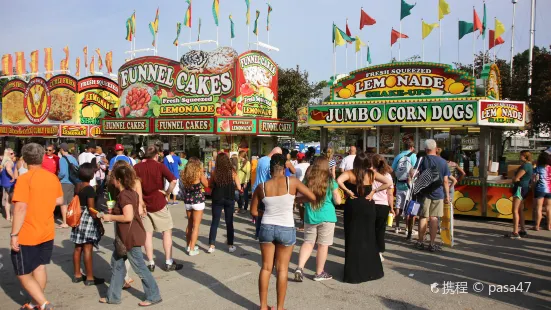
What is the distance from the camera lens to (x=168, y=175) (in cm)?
629

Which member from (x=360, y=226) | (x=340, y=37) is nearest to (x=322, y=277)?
(x=360, y=226)

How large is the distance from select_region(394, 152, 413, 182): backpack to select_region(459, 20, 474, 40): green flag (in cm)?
772

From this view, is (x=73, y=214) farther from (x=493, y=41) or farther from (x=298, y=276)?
(x=493, y=41)

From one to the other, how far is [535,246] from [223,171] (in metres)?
5.75

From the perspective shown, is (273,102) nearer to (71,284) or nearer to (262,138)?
(262,138)

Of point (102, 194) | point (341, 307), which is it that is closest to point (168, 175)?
point (341, 307)

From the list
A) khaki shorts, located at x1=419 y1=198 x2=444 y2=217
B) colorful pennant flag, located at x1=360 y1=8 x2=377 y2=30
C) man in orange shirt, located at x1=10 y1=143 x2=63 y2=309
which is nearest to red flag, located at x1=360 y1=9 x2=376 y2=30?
colorful pennant flag, located at x1=360 y1=8 x2=377 y2=30

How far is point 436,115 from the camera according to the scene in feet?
36.3

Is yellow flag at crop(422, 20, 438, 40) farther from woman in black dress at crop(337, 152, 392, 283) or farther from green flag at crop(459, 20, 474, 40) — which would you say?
woman in black dress at crop(337, 152, 392, 283)

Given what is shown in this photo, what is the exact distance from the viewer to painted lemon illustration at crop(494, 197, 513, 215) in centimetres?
1028

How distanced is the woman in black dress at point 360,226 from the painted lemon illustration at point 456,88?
274 inches

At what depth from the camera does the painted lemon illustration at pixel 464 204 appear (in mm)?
10737

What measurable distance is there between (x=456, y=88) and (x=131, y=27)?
16.5 meters

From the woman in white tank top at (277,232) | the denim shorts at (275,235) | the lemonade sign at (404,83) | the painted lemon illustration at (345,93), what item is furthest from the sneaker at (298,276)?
the painted lemon illustration at (345,93)
